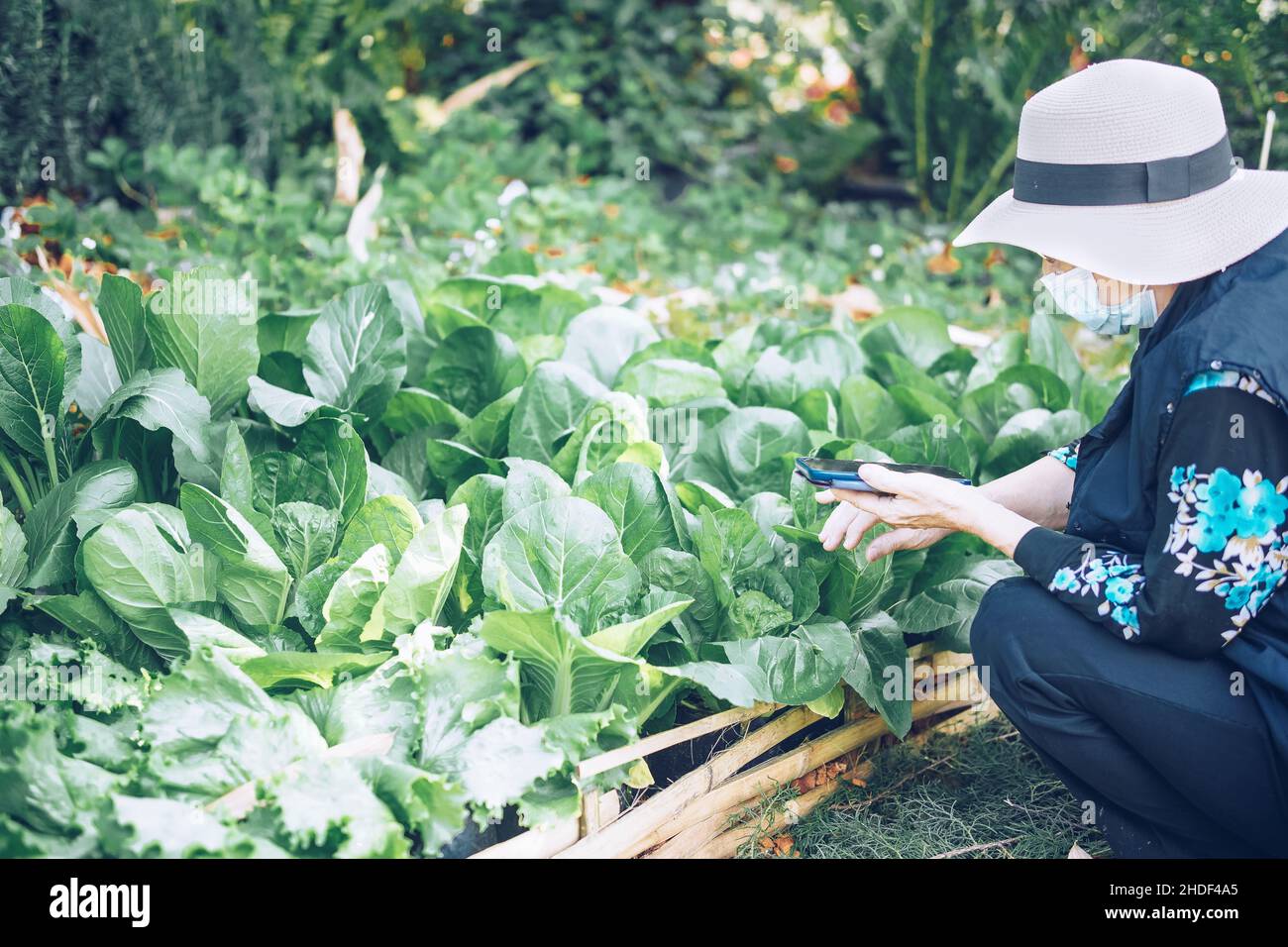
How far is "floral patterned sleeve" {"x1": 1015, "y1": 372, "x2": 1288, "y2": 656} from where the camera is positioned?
1.76 m

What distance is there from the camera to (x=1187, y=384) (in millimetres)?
1812

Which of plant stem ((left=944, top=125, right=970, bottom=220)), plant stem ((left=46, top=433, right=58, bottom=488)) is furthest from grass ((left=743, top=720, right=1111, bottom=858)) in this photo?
plant stem ((left=944, top=125, right=970, bottom=220))

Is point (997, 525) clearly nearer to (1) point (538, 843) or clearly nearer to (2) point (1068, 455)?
(2) point (1068, 455)

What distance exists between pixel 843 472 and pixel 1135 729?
2.15ft

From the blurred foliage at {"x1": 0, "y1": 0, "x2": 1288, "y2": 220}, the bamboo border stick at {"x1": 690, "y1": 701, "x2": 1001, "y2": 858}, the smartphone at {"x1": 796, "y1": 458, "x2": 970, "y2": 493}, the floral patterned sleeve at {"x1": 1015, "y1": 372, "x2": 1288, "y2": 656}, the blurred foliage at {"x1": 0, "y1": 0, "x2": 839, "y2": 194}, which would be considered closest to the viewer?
the floral patterned sleeve at {"x1": 1015, "y1": 372, "x2": 1288, "y2": 656}

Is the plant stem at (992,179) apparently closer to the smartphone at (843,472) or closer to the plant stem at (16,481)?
the smartphone at (843,472)

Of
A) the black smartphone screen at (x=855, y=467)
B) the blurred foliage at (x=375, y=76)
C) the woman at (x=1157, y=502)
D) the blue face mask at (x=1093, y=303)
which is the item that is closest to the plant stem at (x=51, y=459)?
the black smartphone screen at (x=855, y=467)

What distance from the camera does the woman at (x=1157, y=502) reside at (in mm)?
1795

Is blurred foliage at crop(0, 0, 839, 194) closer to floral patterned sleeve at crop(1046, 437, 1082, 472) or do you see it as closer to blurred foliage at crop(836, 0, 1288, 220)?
blurred foliage at crop(836, 0, 1288, 220)

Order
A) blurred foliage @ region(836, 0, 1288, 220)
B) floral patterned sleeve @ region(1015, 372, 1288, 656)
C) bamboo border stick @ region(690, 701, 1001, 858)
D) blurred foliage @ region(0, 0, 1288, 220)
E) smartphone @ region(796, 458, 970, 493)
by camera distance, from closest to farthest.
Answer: floral patterned sleeve @ region(1015, 372, 1288, 656)
smartphone @ region(796, 458, 970, 493)
bamboo border stick @ region(690, 701, 1001, 858)
blurred foliage @ region(0, 0, 1288, 220)
blurred foliage @ region(836, 0, 1288, 220)

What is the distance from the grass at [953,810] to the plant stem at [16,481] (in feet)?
5.36

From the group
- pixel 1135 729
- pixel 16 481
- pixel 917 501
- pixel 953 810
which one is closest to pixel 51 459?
pixel 16 481

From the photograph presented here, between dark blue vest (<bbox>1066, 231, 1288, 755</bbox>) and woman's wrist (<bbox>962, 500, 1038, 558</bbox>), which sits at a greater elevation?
dark blue vest (<bbox>1066, 231, 1288, 755</bbox>)

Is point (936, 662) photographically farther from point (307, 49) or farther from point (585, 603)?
point (307, 49)
